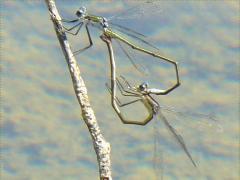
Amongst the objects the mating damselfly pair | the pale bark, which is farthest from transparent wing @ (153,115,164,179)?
the pale bark

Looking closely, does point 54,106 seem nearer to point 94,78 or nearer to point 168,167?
point 94,78

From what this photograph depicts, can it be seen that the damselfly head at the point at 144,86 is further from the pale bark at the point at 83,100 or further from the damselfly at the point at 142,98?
the pale bark at the point at 83,100

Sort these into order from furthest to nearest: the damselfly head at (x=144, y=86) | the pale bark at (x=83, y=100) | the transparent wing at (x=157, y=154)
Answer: the transparent wing at (x=157, y=154) → the damselfly head at (x=144, y=86) → the pale bark at (x=83, y=100)

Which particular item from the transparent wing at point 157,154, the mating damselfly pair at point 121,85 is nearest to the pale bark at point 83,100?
the mating damselfly pair at point 121,85

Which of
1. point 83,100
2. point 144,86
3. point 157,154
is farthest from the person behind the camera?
point 157,154

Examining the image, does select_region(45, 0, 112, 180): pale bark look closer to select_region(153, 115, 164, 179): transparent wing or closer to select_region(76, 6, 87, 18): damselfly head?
select_region(76, 6, 87, 18): damselfly head

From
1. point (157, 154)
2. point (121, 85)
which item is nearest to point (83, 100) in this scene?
point (121, 85)

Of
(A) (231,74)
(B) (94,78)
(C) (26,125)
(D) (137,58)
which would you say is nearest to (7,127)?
(C) (26,125)

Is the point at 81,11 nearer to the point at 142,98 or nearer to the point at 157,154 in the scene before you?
→ the point at 142,98
